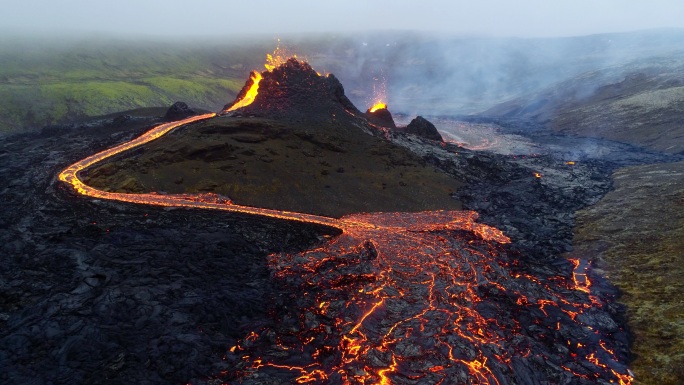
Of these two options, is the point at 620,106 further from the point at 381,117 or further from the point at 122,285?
the point at 122,285

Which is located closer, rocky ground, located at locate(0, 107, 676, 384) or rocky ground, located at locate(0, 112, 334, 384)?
rocky ground, located at locate(0, 112, 334, 384)

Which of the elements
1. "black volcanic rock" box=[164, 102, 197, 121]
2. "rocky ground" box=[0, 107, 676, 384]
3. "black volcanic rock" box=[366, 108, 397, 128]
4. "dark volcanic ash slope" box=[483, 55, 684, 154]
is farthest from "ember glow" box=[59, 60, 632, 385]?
"dark volcanic ash slope" box=[483, 55, 684, 154]

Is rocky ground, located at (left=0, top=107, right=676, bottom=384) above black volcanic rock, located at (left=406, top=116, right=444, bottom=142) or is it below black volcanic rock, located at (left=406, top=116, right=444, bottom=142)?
below

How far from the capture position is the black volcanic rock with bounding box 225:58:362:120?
158 feet

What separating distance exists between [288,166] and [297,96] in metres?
14.7

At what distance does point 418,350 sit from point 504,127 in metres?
85.7

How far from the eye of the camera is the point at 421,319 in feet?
71.1

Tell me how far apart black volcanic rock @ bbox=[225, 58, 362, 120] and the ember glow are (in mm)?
20680

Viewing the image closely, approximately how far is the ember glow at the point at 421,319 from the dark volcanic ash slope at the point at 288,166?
6.66 metres

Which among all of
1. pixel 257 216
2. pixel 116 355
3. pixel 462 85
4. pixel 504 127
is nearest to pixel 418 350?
pixel 116 355

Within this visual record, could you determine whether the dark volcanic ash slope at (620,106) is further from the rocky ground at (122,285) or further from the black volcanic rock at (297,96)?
the rocky ground at (122,285)

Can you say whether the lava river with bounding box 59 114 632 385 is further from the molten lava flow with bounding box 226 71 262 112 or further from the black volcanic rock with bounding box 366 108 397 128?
the molten lava flow with bounding box 226 71 262 112

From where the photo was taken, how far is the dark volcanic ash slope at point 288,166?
119 feet

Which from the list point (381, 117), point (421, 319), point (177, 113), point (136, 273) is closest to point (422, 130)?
point (381, 117)
